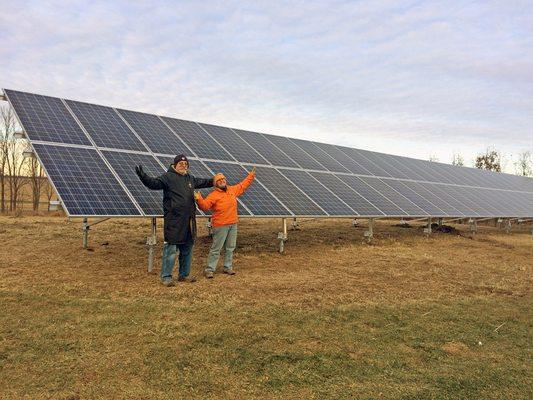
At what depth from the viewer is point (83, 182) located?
27.9ft

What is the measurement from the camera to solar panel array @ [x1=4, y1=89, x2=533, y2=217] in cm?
871

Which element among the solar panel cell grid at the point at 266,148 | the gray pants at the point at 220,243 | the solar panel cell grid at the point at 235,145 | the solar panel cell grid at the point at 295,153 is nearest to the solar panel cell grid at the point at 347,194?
the solar panel cell grid at the point at 295,153

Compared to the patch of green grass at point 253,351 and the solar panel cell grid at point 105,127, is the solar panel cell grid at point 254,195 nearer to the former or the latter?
the solar panel cell grid at point 105,127

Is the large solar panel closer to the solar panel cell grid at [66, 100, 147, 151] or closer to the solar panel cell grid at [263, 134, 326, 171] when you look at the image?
the solar panel cell grid at [66, 100, 147, 151]

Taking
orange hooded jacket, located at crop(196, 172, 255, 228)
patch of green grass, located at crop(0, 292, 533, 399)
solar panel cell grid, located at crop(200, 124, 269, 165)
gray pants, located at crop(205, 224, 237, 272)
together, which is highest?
solar panel cell grid, located at crop(200, 124, 269, 165)

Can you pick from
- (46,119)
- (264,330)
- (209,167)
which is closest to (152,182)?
(264,330)

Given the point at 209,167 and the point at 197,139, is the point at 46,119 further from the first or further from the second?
the point at 197,139

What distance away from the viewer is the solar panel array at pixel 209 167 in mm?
8711

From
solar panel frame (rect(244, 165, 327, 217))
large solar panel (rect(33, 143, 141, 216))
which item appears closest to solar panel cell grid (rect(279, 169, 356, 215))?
solar panel frame (rect(244, 165, 327, 217))

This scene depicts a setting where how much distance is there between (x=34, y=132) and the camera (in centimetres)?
920

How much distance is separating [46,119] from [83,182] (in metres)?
2.69

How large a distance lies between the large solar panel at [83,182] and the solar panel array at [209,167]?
2 cm

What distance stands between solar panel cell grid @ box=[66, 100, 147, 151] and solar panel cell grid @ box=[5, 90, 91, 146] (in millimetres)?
311

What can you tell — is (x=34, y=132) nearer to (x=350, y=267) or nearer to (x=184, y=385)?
(x=184, y=385)
